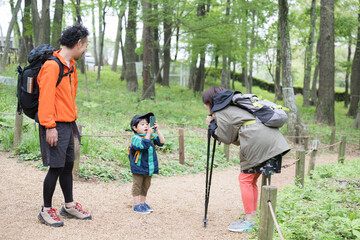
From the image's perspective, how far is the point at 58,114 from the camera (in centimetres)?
355

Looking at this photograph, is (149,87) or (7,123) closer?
(7,123)

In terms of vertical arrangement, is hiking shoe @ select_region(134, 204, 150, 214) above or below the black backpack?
below

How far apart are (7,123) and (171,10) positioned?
681 cm

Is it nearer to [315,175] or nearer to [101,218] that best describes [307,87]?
[315,175]

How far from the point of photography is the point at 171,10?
11680 mm

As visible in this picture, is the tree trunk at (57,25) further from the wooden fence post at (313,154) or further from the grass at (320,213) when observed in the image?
the grass at (320,213)

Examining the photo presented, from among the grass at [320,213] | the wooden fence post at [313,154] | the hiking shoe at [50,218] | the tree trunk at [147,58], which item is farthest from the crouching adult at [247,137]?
the tree trunk at [147,58]

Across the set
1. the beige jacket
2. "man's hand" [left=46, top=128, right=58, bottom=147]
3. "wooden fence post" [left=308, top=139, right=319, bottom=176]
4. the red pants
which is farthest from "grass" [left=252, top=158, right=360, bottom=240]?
"man's hand" [left=46, top=128, right=58, bottom=147]

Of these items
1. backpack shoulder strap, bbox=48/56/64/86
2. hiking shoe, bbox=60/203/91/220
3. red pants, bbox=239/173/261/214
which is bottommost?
hiking shoe, bbox=60/203/91/220

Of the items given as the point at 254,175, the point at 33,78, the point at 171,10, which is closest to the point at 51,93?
the point at 33,78

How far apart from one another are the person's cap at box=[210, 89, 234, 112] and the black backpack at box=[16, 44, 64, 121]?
1758mm

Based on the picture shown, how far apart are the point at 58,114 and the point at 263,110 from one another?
2.28 meters

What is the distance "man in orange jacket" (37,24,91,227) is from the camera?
134 inches

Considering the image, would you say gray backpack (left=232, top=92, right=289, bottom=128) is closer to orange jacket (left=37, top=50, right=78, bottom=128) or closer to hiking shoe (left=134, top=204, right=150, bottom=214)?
orange jacket (left=37, top=50, right=78, bottom=128)
